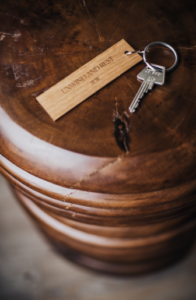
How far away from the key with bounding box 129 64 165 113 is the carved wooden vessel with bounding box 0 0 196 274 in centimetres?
1

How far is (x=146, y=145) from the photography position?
0.42m

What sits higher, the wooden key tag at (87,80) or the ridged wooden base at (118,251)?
the wooden key tag at (87,80)

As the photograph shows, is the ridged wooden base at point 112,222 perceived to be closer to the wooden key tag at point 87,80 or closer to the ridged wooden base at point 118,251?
the ridged wooden base at point 118,251

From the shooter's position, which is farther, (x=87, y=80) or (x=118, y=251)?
(x=118, y=251)

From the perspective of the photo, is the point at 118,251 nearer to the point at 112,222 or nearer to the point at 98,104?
the point at 112,222

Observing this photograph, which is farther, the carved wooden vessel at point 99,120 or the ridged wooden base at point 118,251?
the ridged wooden base at point 118,251

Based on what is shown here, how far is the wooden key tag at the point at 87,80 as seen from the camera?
0.45 m

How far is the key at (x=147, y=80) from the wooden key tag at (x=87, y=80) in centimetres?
4

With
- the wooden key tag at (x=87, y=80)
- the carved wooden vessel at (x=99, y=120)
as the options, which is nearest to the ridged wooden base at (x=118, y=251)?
the carved wooden vessel at (x=99, y=120)

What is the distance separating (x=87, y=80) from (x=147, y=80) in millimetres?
104

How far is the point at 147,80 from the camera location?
46cm

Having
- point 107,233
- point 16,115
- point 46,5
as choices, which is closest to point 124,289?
point 107,233

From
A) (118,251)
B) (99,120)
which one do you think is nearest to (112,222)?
(99,120)

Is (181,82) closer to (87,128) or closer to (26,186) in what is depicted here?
(87,128)
